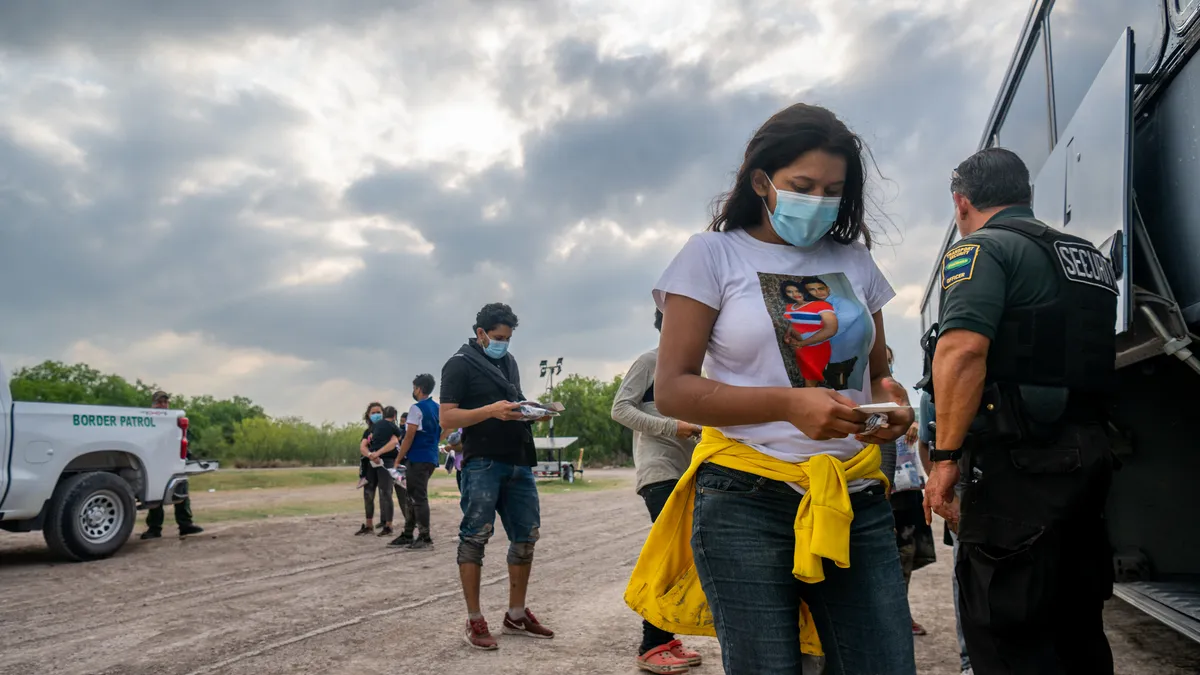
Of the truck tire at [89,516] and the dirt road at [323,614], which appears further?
the truck tire at [89,516]

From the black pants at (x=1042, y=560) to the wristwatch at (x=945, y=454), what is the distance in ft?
0.40

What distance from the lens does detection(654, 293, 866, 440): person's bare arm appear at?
5.75 feet

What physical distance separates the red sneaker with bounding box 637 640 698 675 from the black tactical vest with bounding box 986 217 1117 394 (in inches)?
102

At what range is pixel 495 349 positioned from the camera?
5.83 metres

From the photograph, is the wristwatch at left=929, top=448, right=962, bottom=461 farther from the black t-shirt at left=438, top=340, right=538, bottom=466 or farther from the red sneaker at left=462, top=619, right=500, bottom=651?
the red sneaker at left=462, top=619, right=500, bottom=651

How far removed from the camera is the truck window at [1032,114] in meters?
4.94

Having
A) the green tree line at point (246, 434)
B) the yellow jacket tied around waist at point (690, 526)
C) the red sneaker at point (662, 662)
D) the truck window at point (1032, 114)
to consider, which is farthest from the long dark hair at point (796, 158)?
the green tree line at point (246, 434)

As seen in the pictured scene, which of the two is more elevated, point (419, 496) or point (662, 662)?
point (419, 496)

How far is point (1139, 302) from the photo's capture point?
320 centimetres

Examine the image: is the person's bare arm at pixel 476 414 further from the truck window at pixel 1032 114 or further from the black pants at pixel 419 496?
the black pants at pixel 419 496

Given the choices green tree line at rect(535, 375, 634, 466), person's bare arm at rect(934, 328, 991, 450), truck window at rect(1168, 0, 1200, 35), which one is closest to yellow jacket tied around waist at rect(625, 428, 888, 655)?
person's bare arm at rect(934, 328, 991, 450)

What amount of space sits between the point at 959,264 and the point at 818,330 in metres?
1.08

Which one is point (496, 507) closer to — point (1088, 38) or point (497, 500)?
point (497, 500)

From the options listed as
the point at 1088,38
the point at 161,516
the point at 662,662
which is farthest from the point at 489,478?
the point at 161,516
